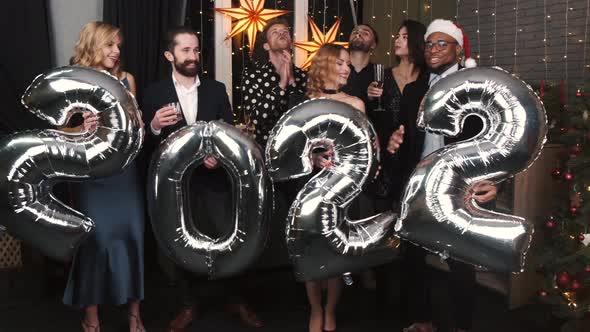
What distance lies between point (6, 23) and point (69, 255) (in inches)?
94.4

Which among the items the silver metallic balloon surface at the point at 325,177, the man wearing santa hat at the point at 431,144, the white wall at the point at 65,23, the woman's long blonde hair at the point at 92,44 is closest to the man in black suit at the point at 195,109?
the woman's long blonde hair at the point at 92,44

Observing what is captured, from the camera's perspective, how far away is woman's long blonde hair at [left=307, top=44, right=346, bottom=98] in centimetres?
233

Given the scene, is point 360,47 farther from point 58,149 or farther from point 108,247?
point 58,149

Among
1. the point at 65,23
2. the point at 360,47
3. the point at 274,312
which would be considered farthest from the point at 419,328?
the point at 65,23

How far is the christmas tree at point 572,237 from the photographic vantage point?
2.73m

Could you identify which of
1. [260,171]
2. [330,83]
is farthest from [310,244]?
[330,83]

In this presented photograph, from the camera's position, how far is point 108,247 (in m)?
2.40

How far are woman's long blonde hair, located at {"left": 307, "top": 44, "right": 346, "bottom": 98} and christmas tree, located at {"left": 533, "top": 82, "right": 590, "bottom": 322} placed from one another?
4.35 feet

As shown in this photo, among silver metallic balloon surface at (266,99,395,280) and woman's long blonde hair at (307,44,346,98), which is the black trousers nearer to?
silver metallic balloon surface at (266,99,395,280)

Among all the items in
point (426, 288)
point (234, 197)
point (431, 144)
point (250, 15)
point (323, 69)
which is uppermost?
point (250, 15)

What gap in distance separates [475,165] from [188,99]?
1367 mm

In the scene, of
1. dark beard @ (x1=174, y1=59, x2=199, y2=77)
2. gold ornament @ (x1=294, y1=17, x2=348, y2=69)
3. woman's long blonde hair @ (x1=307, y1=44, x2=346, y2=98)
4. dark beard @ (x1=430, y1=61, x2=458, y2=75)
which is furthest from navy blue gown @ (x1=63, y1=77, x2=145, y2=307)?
gold ornament @ (x1=294, y1=17, x2=348, y2=69)

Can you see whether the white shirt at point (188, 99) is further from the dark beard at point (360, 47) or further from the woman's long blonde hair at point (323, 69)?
the dark beard at point (360, 47)

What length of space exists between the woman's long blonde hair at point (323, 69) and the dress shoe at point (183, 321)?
1.22 metres
